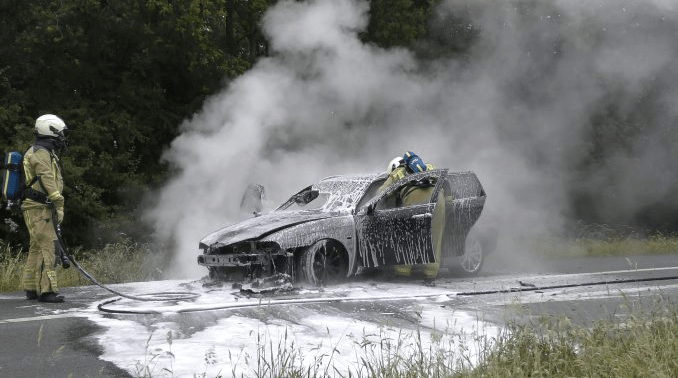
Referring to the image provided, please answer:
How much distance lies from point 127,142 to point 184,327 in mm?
12342

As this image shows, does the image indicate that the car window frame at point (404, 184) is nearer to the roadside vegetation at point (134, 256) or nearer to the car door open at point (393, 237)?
the car door open at point (393, 237)

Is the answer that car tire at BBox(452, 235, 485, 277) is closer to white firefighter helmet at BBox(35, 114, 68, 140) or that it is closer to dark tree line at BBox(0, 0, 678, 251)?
white firefighter helmet at BBox(35, 114, 68, 140)

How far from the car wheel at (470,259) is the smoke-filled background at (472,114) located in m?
0.82

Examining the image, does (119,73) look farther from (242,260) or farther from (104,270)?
(242,260)

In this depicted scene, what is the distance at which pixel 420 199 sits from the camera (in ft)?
38.0

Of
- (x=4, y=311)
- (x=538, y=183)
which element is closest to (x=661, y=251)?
(x=538, y=183)

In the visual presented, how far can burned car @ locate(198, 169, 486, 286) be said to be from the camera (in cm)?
1029

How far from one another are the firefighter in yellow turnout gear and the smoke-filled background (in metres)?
4.54

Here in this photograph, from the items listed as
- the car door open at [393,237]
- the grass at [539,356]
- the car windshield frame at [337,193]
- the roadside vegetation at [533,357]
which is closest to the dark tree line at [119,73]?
the car windshield frame at [337,193]

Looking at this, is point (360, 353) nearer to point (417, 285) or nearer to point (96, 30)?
point (417, 285)

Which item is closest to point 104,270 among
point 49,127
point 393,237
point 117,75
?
point 49,127

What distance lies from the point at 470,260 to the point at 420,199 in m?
1.63

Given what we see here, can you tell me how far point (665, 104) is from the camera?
26234 millimetres

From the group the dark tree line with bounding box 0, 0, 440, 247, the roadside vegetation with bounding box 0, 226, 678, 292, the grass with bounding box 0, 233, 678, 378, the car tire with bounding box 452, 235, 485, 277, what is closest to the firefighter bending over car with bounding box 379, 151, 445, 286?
the car tire with bounding box 452, 235, 485, 277
